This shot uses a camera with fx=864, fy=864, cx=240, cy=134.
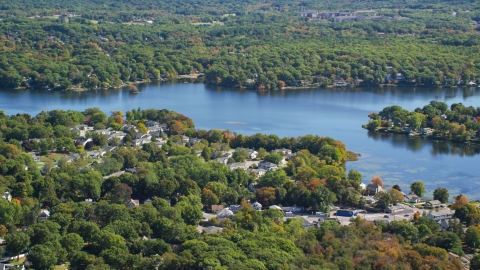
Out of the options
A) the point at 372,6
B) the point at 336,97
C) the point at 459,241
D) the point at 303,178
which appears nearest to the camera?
the point at 459,241

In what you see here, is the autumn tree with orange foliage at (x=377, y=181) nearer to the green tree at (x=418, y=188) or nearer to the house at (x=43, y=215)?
the green tree at (x=418, y=188)

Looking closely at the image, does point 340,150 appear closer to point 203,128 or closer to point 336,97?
point 203,128

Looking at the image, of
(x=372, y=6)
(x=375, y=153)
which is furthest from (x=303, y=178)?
(x=372, y=6)

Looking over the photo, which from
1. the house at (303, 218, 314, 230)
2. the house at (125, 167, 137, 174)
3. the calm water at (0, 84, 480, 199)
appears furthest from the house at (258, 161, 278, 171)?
the house at (303, 218, 314, 230)

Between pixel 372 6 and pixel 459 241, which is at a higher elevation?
pixel 372 6

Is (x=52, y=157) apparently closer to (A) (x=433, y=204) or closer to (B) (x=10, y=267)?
(B) (x=10, y=267)

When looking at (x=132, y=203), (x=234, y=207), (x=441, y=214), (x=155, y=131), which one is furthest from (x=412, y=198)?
(x=155, y=131)

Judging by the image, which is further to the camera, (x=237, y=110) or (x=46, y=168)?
(x=237, y=110)
